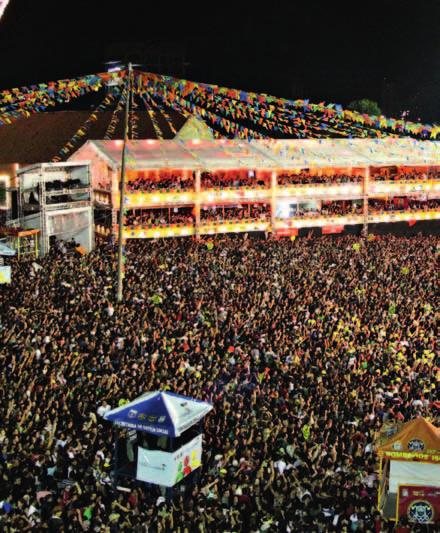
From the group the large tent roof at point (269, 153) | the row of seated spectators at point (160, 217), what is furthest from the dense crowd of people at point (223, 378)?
the large tent roof at point (269, 153)

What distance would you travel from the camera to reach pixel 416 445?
11172 millimetres

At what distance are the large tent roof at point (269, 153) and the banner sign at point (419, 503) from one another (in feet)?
76.7

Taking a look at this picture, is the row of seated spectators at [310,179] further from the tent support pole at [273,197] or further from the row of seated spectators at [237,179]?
the tent support pole at [273,197]

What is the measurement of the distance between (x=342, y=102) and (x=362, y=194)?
32.0 m

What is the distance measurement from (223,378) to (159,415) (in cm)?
406

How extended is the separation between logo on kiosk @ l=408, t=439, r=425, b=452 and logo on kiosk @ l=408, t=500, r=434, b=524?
795mm

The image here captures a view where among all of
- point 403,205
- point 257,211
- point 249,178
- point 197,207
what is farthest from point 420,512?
point 403,205

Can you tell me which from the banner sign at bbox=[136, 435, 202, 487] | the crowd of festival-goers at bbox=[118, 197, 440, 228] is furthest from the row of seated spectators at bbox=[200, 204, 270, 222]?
the banner sign at bbox=[136, 435, 202, 487]

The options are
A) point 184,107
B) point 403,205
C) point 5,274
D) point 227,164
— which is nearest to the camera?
point 5,274

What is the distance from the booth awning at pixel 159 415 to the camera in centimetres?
1142

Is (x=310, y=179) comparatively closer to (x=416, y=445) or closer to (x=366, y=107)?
(x=366, y=107)

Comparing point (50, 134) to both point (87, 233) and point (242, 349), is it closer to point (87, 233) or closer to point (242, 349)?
point (87, 233)

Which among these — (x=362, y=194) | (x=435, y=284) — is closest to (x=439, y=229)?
(x=362, y=194)

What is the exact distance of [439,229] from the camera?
42.0 meters
